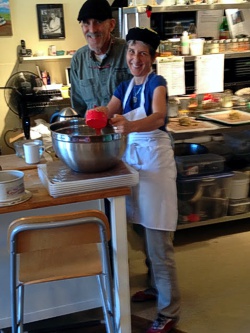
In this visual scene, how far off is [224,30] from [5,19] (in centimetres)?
187

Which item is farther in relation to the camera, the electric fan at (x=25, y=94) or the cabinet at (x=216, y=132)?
the electric fan at (x=25, y=94)

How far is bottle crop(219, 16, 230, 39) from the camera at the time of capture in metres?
3.22

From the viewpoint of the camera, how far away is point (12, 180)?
1.54m

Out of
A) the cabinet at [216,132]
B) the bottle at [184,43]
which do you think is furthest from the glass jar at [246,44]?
the cabinet at [216,132]

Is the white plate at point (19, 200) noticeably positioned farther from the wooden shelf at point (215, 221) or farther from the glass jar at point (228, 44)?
the glass jar at point (228, 44)

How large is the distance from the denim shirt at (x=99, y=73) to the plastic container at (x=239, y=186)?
1.20 m

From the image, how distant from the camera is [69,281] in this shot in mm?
2014

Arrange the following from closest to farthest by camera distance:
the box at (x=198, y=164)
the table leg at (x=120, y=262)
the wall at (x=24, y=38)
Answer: the table leg at (x=120, y=262), the box at (x=198, y=164), the wall at (x=24, y=38)

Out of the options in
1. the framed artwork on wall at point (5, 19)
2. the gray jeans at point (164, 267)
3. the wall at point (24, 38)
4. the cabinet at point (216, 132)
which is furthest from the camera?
the wall at point (24, 38)

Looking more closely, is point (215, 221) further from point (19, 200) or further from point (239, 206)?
point (19, 200)

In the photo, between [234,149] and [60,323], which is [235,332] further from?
[234,149]

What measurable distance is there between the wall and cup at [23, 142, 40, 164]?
2.07m

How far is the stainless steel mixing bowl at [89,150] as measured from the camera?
156cm

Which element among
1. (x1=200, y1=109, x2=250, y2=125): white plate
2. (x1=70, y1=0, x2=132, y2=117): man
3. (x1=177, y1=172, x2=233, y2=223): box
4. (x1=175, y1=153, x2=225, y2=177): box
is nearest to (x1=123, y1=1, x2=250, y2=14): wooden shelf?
(x1=70, y1=0, x2=132, y2=117): man
